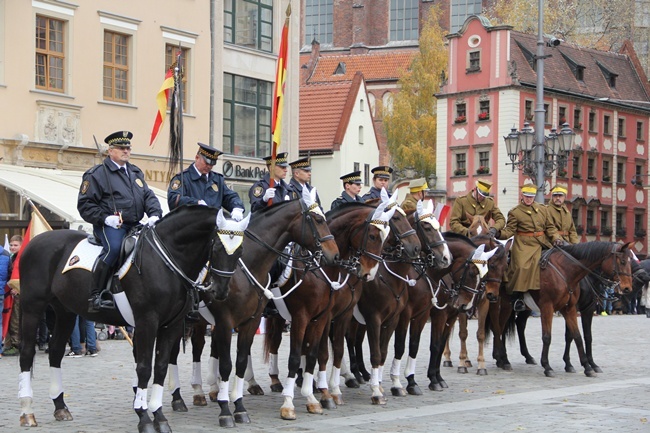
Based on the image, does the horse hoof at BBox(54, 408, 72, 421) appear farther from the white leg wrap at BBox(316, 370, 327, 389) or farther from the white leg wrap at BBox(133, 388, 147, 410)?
the white leg wrap at BBox(316, 370, 327, 389)

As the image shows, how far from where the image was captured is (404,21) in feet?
333

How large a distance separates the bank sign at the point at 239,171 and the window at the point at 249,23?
153 inches

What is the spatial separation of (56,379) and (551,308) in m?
8.97

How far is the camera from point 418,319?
15.7 metres

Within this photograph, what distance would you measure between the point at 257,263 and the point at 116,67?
71.2 feet

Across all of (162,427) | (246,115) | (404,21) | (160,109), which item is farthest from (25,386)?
(404,21)

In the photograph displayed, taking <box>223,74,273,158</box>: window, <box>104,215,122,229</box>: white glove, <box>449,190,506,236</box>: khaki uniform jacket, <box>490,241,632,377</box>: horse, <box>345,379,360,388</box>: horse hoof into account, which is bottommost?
<box>345,379,360,388</box>: horse hoof

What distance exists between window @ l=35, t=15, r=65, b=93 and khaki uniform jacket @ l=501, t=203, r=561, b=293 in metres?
15.6

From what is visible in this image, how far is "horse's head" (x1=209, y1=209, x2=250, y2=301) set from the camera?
1121 cm

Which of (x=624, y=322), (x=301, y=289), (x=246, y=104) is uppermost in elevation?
(x=246, y=104)

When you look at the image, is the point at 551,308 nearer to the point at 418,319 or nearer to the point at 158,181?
the point at 418,319

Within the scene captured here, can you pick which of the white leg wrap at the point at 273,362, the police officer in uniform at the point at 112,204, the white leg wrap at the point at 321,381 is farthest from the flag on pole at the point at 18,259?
the police officer in uniform at the point at 112,204

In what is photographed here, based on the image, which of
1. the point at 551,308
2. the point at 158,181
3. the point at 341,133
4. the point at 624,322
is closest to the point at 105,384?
the point at 551,308

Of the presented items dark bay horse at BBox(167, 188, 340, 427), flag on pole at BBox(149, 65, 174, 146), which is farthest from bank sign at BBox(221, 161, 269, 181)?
dark bay horse at BBox(167, 188, 340, 427)
